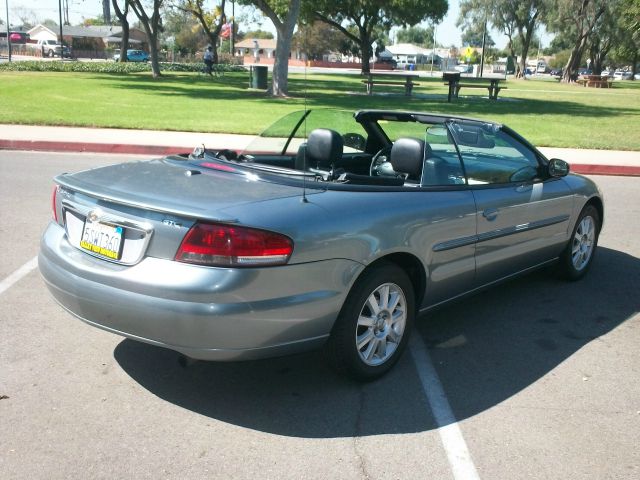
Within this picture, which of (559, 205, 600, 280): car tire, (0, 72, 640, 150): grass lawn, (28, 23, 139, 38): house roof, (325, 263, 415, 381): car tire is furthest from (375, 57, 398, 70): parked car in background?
(325, 263, 415, 381): car tire

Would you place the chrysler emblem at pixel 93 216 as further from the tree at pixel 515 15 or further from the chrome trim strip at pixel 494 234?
the tree at pixel 515 15

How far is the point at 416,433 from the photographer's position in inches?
133

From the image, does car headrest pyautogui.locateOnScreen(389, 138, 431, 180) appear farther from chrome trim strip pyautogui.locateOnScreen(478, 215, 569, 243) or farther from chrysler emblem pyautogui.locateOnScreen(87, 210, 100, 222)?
chrysler emblem pyautogui.locateOnScreen(87, 210, 100, 222)

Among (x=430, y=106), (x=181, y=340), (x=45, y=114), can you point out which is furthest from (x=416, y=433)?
(x=430, y=106)

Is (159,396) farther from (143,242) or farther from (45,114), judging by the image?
(45,114)

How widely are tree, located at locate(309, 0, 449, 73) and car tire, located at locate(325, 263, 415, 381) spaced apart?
156 feet

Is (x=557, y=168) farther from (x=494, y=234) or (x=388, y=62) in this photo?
(x=388, y=62)

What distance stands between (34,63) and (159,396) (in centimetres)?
4788

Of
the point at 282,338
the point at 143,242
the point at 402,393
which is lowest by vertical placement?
the point at 402,393

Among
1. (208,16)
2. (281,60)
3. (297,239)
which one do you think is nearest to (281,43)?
(281,60)

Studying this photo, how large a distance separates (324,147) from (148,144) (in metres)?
8.83

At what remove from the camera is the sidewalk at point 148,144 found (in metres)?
12.4

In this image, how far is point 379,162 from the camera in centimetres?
511

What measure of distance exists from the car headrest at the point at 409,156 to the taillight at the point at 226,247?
4.83 ft
